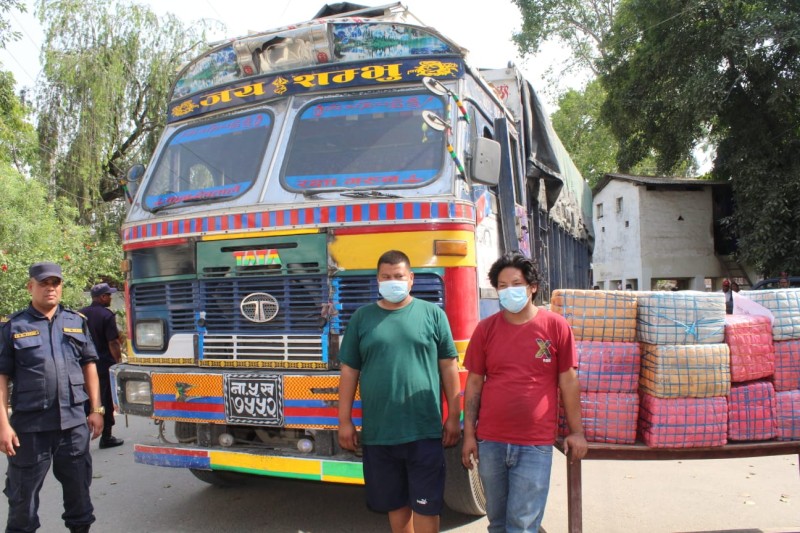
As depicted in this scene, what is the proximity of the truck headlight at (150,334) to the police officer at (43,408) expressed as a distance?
1.86ft

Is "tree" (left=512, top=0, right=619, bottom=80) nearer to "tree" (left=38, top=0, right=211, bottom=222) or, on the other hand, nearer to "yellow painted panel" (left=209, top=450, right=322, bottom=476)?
"tree" (left=38, top=0, right=211, bottom=222)

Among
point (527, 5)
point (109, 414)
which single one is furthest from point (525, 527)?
point (527, 5)

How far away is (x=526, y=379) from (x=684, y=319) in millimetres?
940

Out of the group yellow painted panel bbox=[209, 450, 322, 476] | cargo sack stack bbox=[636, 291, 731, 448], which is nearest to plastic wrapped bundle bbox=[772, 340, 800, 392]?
cargo sack stack bbox=[636, 291, 731, 448]

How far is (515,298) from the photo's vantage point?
9.93 feet

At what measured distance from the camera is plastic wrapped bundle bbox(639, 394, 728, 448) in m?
3.24

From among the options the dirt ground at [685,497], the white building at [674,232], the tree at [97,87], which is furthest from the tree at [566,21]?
the dirt ground at [685,497]

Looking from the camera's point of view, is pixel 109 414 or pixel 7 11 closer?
pixel 109 414

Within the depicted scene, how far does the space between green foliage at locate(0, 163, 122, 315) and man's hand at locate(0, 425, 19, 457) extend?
8.69m

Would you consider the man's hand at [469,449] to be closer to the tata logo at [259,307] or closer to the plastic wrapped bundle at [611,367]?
the plastic wrapped bundle at [611,367]

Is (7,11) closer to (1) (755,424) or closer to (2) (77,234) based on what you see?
(2) (77,234)

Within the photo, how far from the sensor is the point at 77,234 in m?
13.9

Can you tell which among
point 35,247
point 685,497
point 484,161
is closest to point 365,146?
point 484,161

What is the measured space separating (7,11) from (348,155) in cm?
1035
